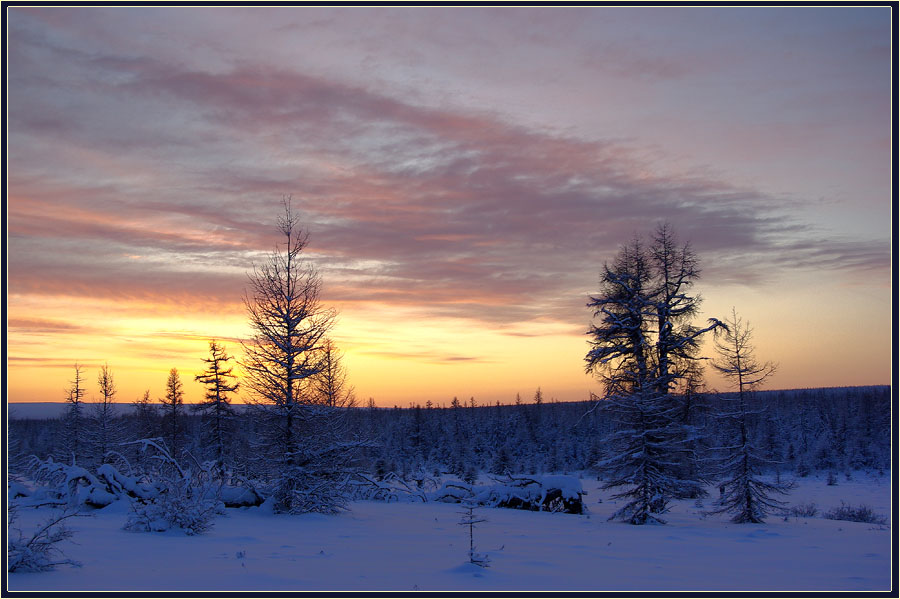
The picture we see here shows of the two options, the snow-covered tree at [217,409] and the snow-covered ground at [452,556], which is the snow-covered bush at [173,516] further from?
the snow-covered tree at [217,409]

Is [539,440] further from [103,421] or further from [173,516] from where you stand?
[173,516]

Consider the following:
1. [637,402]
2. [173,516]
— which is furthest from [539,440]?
[173,516]

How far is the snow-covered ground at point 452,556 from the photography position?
9.23m

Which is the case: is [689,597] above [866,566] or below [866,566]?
above

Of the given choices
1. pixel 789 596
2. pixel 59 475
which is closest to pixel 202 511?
pixel 59 475

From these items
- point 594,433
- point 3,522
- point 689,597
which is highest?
point 3,522

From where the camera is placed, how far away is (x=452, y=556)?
11812mm

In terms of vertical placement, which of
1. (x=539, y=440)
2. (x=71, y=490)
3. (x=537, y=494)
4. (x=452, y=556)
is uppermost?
(x=452, y=556)

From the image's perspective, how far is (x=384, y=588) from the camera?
29.4 feet

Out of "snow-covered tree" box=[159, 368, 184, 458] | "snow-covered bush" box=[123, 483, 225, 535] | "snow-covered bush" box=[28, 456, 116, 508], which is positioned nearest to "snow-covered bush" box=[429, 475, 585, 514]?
"snow-covered bush" box=[123, 483, 225, 535]

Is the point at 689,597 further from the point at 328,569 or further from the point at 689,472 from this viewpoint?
the point at 689,472

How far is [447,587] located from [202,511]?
6765mm

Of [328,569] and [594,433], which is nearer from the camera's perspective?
[328,569]

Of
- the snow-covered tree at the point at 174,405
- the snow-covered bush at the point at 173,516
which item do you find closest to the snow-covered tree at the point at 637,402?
the snow-covered bush at the point at 173,516
